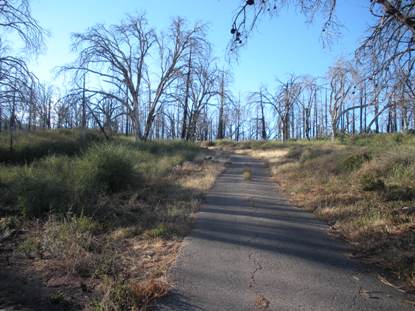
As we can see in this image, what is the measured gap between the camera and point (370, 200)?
33.8 feet

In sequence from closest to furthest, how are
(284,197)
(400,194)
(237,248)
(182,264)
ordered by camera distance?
(182,264) → (237,248) → (400,194) → (284,197)

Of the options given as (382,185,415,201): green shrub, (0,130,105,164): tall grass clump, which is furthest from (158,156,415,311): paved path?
(0,130,105,164): tall grass clump

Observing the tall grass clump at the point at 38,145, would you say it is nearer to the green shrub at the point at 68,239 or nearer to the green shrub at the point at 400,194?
the green shrub at the point at 68,239

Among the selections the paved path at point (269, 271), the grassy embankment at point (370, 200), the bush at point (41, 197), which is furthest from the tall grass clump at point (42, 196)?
the grassy embankment at point (370, 200)

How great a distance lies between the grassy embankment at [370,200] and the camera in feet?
21.8

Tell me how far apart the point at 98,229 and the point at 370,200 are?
6483mm

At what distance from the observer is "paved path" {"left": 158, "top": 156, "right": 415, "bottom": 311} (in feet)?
15.5

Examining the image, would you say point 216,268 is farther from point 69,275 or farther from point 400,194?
point 400,194

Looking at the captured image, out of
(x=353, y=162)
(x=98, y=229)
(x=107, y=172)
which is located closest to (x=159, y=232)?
(x=98, y=229)

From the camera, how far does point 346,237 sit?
7.88 m

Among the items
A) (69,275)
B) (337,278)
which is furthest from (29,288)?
(337,278)

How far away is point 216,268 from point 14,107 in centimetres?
1623

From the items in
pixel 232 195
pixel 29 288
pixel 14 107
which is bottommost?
pixel 29 288

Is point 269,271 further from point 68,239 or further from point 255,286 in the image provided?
point 68,239
